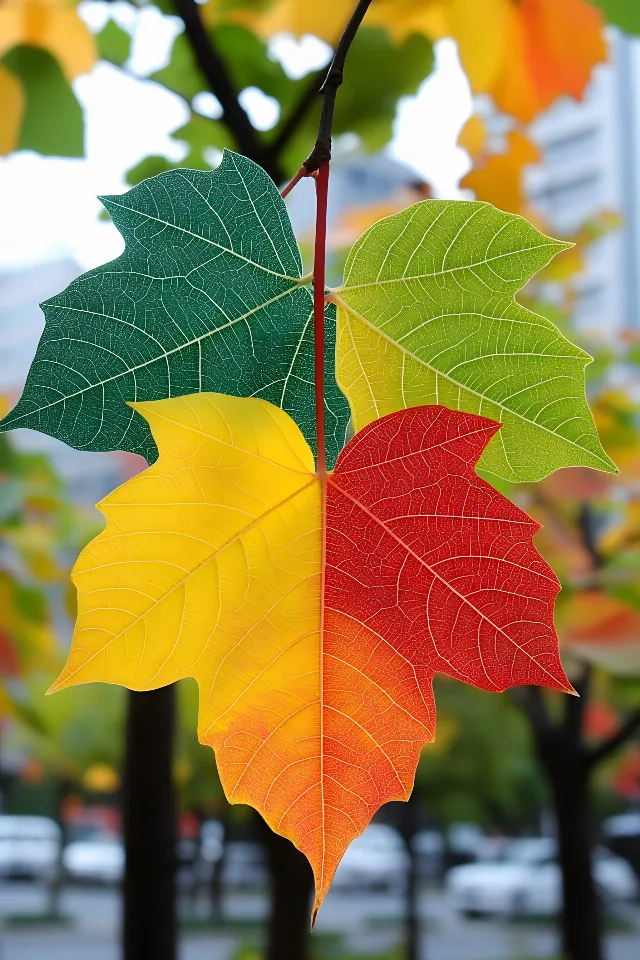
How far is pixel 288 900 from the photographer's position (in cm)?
130

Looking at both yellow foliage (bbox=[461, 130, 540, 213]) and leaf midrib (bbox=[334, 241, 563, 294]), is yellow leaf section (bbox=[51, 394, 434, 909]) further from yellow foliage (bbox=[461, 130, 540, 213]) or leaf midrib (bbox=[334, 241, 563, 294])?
yellow foliage (bbox=[461, 130, 540, 213])

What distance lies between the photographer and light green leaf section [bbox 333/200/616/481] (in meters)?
0.24

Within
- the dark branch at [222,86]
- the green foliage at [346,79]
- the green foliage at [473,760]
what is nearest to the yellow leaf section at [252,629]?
the dark branch at [222,86]

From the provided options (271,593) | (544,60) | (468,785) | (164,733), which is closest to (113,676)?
(271,593)

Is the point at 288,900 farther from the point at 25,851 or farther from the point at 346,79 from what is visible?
the point at 25,851

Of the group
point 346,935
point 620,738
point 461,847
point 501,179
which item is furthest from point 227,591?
point 461,847

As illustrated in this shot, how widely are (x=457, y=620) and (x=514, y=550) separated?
2 cm

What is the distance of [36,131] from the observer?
2.22 feet

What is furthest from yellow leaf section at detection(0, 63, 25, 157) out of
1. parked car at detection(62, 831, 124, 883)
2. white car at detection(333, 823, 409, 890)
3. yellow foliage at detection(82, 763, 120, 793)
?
parked car at detection(62, 831, 124, 883)

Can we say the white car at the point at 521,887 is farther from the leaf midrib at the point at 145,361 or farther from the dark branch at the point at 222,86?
the leaf midrib at the point at 145,361

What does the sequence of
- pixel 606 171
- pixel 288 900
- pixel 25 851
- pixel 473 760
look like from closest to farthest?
pixel 288 900 < pixel 473 760 < pixel 25 851 < pixel 606 171

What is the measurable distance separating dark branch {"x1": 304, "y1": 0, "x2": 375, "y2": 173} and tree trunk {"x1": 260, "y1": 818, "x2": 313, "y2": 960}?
102 centimetres

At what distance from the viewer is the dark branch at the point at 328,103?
0.22m

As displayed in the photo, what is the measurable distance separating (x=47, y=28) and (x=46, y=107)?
80mm
